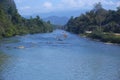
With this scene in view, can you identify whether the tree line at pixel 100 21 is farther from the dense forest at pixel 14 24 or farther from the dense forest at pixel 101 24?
the dense forest at pixel 14 24

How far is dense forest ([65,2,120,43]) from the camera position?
8992cm

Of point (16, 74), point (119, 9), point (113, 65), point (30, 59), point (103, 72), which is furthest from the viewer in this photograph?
point (119, 9)

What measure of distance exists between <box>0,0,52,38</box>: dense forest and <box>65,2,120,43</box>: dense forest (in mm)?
18889

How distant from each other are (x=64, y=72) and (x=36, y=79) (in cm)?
456

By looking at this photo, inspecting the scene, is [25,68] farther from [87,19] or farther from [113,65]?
[87,19]

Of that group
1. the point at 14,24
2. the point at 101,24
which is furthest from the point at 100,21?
the point at 14,24

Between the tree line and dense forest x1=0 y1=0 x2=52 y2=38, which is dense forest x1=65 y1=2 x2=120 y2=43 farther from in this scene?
dense forest x1=0 y1=0 x2=52 y2=38

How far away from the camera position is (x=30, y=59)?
44750mm

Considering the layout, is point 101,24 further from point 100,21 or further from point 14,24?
point 14,24

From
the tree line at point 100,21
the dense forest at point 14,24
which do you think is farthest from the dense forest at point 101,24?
the dense forest at point 14,24

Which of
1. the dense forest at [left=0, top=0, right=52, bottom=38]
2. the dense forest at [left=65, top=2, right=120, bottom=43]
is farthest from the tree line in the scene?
the dense forest at [left=0, top=0, right=52, bottom=38]

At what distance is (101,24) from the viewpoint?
122125 mm

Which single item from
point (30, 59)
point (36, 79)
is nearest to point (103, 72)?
point (36, 79)

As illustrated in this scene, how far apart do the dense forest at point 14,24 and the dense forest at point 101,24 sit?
18.9 metres
